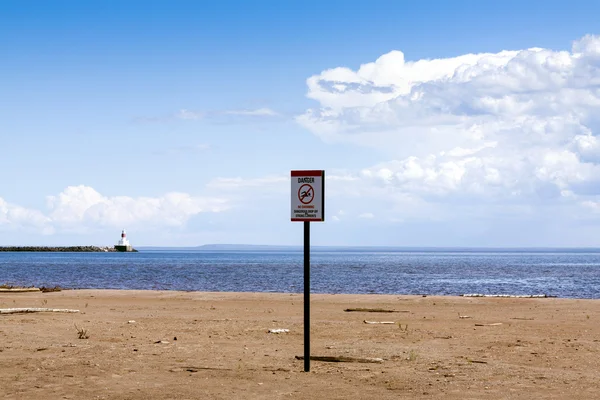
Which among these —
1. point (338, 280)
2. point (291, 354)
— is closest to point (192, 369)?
point (291, 354)

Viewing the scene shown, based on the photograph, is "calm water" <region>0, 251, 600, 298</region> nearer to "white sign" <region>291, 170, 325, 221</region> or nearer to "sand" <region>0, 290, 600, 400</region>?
"sand" <region>0, 290, 600, 400</region>

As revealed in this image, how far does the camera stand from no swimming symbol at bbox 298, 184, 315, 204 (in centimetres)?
1255

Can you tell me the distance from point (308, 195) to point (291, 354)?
446 cm

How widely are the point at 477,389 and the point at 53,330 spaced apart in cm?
1190

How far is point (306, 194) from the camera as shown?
12578 millimetres

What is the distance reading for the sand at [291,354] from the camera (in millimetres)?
11711

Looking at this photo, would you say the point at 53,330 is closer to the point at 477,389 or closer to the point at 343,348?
the point at 343,348

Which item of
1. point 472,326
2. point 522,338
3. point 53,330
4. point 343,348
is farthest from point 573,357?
point 53,330

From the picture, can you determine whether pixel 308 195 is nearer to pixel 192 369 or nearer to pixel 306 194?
pixel 306 194

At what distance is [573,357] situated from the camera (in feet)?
50.2

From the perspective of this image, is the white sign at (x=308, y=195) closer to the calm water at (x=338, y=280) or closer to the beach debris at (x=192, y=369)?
the beach debris at (x=192, y=369)

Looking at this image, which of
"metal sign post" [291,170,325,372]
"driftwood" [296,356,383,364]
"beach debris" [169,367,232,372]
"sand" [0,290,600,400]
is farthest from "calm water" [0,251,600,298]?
"metal sign post" [291,170,325,372]

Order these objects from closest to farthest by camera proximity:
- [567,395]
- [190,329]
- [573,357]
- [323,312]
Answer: [567,395] < [573,357] < [190,329] < [323,312]

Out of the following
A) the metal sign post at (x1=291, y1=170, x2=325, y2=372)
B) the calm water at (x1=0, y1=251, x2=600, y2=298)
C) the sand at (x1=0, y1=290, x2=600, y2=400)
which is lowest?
the calm water at (x1=0, y1=251, x2=600, y2=298)
